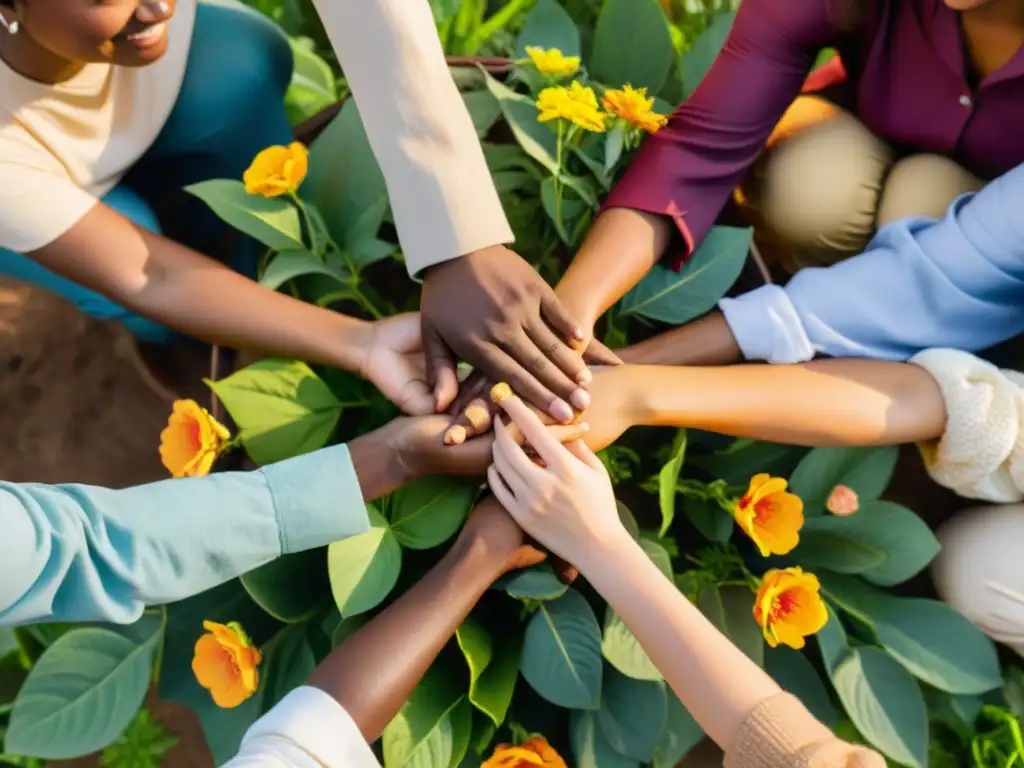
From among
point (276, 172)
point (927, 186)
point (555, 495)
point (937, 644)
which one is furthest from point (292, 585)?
point (927, 186)

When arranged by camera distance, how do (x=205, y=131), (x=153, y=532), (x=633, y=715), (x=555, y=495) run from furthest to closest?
(x=205, y=131) < (x=633, y=715) < (x=555, y=495) < (x=153, y=532)

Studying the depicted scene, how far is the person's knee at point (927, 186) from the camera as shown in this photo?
2.82 feet

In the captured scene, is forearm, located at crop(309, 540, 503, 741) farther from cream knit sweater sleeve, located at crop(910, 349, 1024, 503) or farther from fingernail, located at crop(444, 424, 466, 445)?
cream knit sweater sleeve, located at crop(910, 349, 1024, 503)

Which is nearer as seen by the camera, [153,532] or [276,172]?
[153,532]

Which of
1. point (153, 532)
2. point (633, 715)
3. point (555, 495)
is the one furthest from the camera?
point (633, 715)

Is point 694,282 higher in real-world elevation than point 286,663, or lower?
higher

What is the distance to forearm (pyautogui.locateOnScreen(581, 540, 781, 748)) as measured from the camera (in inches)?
22.1

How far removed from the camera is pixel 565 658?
27.6 inches

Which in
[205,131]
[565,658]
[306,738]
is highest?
[205,131]

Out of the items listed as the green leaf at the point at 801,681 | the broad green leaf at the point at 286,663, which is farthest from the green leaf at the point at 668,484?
the broad green leaf at the point at 286,663

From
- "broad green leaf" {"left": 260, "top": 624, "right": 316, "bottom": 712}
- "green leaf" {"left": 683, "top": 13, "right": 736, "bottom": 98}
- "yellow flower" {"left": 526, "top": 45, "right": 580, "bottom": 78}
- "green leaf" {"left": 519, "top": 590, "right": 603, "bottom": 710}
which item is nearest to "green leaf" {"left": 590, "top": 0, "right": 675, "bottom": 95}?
"green leaf" {"left": 683, "top": 13, "right": 736, "bottom": 98}

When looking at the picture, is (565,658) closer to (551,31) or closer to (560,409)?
(560,409)

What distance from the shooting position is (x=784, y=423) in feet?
2.36

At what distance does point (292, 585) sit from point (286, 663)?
79 mm
